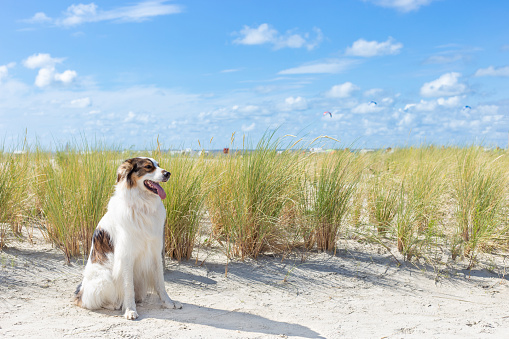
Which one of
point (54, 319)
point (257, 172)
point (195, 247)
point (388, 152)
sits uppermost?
point (388, 152)

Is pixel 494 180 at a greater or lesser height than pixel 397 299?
greater

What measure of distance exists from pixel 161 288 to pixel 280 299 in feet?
3.84

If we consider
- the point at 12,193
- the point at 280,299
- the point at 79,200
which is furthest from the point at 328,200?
the point at 12,193

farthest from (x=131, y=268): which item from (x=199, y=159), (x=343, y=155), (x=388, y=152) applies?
(x=388, y=152)

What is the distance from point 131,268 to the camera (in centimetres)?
346

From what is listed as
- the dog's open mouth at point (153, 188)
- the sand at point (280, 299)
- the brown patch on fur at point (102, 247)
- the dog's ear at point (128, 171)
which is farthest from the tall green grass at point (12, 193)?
the dog's open mouth at point (153, 188)

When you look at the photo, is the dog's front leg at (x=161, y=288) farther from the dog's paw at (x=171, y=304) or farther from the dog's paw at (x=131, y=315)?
the dog's paw at (x=131, y=315)

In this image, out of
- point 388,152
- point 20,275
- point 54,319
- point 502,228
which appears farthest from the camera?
point 388,152

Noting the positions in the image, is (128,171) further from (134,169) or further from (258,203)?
(258,203)

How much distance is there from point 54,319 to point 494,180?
576 cm

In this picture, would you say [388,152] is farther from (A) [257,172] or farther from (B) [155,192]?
Result: (B) [155,192]

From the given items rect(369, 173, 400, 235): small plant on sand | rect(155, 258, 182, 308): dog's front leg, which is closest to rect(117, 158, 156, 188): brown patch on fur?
rect(155, 258, 182, 308): dog's front leg

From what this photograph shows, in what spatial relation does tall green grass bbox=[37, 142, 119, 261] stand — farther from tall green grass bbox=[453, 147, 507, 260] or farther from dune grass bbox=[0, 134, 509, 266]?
tall green grass bbox=[453, 147, 507, 260]

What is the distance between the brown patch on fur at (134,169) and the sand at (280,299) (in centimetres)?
118
